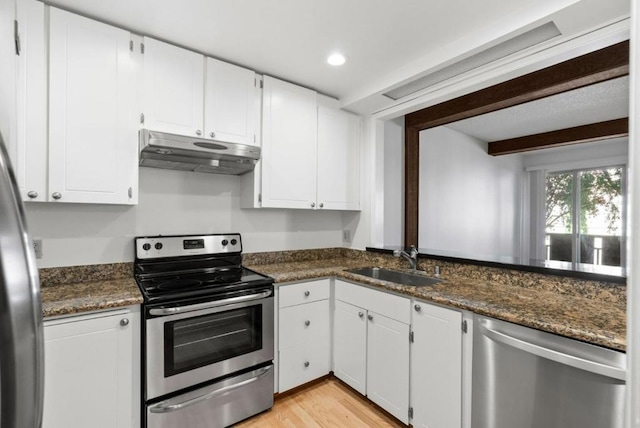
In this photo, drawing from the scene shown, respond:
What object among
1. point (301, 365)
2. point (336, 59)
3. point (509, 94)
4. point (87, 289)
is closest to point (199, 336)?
point (87, 289)

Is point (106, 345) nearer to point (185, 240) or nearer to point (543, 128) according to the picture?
point (185, 240)

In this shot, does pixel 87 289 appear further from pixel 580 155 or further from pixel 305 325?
pixel 580 155

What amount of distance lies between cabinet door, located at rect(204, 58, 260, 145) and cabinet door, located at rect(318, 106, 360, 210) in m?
0.66

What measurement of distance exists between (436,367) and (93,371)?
1.79 m

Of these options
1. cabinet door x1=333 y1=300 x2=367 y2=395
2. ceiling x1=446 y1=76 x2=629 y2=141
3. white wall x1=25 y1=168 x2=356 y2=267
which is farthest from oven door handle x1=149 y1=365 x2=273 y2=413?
ceiling x1=446 y1=76 x2=629 y2=141

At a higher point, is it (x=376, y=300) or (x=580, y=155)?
(x=580, y=155)

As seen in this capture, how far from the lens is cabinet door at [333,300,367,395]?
7.29 ft

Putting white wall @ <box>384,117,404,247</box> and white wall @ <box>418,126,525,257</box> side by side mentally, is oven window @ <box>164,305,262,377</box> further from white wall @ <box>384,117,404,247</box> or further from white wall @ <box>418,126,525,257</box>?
white wall @ <box>418,126,525,257</box>

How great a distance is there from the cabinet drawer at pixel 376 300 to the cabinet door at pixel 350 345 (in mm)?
57

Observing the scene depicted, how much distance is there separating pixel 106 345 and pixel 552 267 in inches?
96.9

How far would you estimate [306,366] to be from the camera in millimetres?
2348

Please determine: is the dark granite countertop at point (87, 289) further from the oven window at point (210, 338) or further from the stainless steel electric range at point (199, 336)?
the oven window at point (210, 338)

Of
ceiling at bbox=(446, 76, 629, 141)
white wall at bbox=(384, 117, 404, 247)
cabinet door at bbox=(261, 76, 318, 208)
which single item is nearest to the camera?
cabinet door at bbox=(261, 76, 318, 208)

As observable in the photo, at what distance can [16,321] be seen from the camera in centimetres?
31
